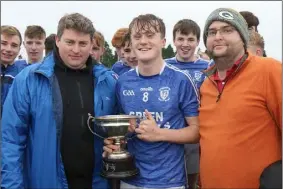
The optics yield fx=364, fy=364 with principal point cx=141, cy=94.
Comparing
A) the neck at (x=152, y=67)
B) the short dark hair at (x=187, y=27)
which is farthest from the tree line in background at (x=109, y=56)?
the neck at (x=152, y=67)

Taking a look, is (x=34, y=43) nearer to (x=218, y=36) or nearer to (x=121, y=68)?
(x=121, y=68)

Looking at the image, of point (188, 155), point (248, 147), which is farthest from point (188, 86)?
point (188, 155)

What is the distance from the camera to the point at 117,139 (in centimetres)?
350

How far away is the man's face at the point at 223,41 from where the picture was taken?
3.34 metres

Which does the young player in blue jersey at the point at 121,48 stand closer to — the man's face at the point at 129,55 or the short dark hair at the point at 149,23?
the man's face at the point at 129,55

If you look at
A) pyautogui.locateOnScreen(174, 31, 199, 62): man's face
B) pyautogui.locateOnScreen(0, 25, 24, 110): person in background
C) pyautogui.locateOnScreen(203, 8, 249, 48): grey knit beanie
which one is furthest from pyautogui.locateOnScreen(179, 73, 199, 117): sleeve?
pyautogui.locateOnScreen(0, 25, 24, 110): person in background

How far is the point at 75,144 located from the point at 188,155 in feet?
7.60

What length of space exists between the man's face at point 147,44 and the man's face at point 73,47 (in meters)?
0.47

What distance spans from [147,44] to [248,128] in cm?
126

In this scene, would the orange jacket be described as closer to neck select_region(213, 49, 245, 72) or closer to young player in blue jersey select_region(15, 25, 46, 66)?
neck select_region(213, 49, 245, 72)

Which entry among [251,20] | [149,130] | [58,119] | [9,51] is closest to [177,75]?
[149,130]

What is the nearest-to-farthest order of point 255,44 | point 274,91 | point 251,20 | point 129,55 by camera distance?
point 274,91, point 255,44, point 251,20, point 129,55

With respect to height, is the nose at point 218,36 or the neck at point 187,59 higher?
the nose at point 218,36

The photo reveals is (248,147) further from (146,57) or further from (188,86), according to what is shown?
(146,57)
